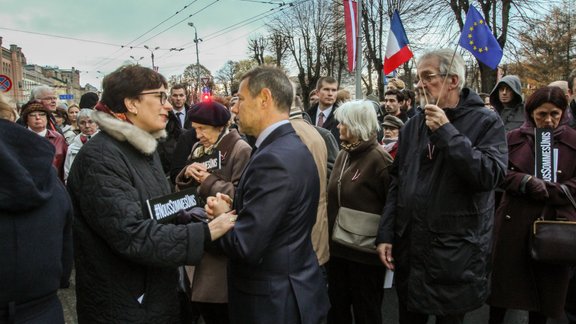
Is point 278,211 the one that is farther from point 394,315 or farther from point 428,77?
point 394,315

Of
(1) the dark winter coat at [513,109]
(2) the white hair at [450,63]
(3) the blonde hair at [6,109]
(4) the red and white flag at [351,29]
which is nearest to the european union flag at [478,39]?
(2) the white hair at [450,63]

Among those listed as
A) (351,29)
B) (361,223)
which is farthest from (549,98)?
(351,29)

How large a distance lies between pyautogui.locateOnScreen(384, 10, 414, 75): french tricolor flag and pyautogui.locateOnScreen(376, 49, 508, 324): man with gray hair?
0.70 meters

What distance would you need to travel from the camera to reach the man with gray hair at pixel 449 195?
245 cm

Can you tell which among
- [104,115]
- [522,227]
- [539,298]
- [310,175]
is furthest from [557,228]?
[104,115]

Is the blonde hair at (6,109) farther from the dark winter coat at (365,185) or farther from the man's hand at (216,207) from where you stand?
the dark winter coat at (365,185)

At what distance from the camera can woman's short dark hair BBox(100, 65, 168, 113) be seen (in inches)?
86.2

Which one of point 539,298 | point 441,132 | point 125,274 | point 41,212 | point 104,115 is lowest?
point 539,298

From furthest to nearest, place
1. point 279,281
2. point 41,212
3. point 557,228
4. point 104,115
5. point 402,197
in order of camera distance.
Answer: point 557,228
point 402,197
point 104,115
point 279,281
point 41,212

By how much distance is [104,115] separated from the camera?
215 cm

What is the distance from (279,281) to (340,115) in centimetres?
182

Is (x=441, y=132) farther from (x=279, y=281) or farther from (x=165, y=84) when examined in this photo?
(x=165, y=84)

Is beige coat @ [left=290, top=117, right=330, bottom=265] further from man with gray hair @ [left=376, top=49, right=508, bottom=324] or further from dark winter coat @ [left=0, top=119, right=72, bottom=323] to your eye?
dark winter coat @ [left=0, top=119, right=72, bottom=323]

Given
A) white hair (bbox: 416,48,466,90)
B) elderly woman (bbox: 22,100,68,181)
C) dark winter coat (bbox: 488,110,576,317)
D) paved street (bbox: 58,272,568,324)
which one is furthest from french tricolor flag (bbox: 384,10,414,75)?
elderly woman (bbox: 22,100,68,181)
